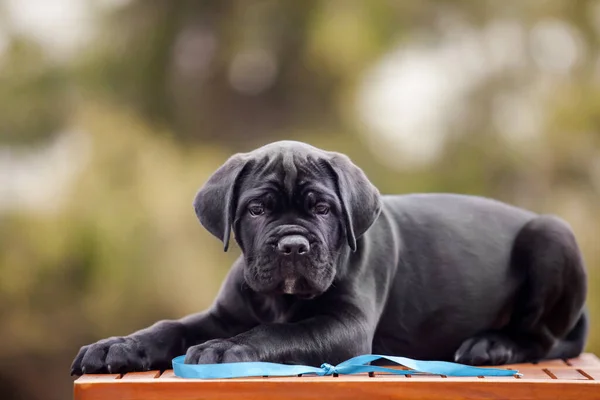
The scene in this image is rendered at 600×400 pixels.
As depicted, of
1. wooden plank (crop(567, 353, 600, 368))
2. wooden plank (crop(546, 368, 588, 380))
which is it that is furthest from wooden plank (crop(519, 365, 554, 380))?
wooden plank (crop(567, 353, 600, 368))

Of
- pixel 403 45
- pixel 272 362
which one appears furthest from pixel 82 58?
pixel 272 362

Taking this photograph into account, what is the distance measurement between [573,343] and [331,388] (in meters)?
1.80

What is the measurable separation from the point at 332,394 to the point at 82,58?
4.84 meters

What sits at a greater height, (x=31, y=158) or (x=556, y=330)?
(x=31, y=158)

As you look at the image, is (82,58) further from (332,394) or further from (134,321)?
(332,394)

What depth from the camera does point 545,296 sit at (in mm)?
3957

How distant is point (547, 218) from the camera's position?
416 cm

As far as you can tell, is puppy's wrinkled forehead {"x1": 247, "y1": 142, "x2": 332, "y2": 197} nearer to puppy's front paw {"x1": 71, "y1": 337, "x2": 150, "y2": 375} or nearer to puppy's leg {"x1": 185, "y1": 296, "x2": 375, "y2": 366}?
puppy's leg {"x1": 185, "y1": 296, "x2": 375, "y2": 366}

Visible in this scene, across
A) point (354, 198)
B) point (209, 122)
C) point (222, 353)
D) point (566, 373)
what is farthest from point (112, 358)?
point (209, 122)

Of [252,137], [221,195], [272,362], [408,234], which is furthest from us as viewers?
[252,137]

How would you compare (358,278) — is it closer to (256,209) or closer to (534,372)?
(256,209)

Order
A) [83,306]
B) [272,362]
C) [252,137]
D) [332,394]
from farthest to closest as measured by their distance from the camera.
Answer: [252,137] < [83,306] < [272,362] < [332,394]

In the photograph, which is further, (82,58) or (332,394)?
(82,58)

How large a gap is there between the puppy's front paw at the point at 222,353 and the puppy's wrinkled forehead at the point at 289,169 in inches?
24.9
